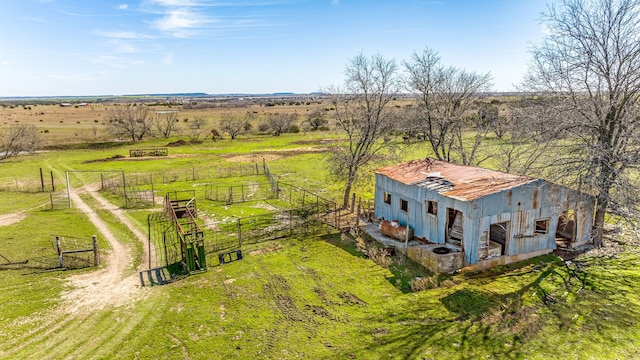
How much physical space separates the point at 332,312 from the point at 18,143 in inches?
2101

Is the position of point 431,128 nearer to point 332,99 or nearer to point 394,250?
point 332,99

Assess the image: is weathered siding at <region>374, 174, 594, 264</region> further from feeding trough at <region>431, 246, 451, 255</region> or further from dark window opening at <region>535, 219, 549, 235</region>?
feeding trough at <region>431, 246, 451, 255</region>

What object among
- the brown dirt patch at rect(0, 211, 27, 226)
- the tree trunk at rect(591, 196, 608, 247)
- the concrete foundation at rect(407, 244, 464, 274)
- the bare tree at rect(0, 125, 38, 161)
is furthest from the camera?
the bare tree at rect(0, 125, 38, 161)

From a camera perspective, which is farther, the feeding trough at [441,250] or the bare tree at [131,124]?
the bare tree at [131,124]

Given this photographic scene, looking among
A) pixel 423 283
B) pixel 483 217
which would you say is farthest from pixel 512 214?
pixel 423 283

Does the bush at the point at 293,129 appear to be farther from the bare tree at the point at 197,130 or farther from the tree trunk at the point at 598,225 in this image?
the tree trunk at the point at 598,225

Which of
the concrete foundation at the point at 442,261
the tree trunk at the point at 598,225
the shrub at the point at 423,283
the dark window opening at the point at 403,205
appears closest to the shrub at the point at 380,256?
the concrete foundation at the point at 442,261

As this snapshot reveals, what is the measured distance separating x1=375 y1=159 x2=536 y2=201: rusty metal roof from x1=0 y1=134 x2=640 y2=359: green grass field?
3.73 meters

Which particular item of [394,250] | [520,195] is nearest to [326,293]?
[394,250]

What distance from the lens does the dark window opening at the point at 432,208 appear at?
19.4 metres

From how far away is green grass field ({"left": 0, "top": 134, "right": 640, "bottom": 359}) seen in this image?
11.8 m

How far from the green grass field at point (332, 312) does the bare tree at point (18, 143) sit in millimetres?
35633

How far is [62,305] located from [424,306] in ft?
45.1

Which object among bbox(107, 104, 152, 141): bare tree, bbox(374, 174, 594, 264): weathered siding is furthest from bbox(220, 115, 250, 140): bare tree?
bbox(374, 174, 594, 264): weathered siding
